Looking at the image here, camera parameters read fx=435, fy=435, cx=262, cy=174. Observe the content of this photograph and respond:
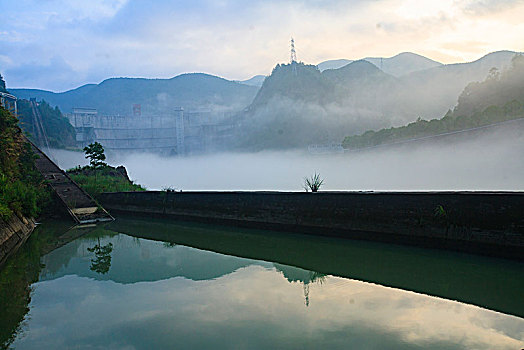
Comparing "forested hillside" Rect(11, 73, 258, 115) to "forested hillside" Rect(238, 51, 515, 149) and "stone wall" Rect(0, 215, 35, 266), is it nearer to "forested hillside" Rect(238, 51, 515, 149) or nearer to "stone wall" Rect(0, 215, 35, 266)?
"forested hillside" Rect(238, 51, 515, 149)

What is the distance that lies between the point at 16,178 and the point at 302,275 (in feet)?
45.6

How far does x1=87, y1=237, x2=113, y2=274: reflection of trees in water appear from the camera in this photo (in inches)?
365

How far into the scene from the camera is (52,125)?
3120 inches

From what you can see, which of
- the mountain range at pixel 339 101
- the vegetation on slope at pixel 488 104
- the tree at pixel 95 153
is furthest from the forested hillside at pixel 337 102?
the tree at pixel 95 153

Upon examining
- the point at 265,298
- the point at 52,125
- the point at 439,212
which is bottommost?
the point at 265,298

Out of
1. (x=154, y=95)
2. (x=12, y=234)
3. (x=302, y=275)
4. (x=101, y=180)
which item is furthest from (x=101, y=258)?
(x=154, y=95)

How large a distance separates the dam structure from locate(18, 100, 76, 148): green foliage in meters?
14.3

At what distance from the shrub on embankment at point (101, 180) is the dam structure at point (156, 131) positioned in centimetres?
7745

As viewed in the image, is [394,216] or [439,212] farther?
[394,216]

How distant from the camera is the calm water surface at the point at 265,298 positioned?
5055 millimetres

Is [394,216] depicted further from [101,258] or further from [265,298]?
[101,258]

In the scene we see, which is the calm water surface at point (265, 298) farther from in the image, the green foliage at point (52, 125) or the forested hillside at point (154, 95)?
the forested hillside at point (154, 95)

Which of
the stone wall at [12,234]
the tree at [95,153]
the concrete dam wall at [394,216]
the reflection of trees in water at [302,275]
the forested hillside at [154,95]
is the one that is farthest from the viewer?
the forested hillside at [154,95]

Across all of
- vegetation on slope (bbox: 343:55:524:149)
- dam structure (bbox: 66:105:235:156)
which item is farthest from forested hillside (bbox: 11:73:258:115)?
vegetation on slope (bbox: 343:55:524:149)
